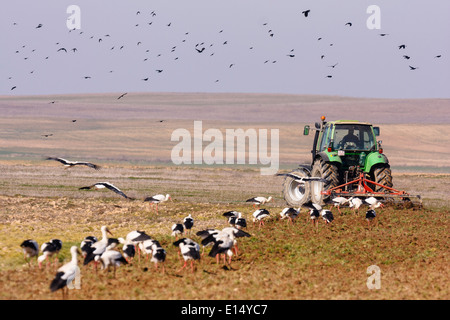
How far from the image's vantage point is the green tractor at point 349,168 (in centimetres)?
2270

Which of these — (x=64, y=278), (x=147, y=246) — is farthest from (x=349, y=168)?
(x=64, y=278)

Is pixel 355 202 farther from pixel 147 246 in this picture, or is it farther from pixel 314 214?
pixel 147 246

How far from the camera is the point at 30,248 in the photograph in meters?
15.2

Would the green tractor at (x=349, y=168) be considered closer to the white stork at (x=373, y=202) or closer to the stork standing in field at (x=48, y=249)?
the white stork at (x=373, y=202)

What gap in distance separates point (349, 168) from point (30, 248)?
11.6 meters

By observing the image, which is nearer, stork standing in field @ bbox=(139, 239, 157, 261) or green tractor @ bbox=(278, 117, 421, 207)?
stork standing in field @ bbox=(139, 239, 157, 261)

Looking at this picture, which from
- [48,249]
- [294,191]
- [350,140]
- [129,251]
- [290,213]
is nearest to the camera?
[48,249]

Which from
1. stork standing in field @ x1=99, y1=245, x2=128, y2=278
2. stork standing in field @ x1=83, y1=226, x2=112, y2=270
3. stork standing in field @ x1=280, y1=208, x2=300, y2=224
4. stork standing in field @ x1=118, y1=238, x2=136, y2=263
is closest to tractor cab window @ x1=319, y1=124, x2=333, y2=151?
stork standing in field @ x1=280, y1=208, x2=300, y2=224

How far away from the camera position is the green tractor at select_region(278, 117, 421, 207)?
22703 mm

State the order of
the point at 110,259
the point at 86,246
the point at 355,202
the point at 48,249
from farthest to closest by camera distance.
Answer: the point at 355,202 < the point at 86,246 < the point at 48,249 < the point at 110,259

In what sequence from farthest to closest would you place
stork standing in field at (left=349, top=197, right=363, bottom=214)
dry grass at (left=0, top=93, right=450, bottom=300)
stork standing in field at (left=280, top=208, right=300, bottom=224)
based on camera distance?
stork standing in field at (left=349, top=197, right=363, bottom=214)
stork standing in field at (left=280, top=208, right=300, bottom=224)
dry grass at (left=0, top=93, right=450, bottom=300)

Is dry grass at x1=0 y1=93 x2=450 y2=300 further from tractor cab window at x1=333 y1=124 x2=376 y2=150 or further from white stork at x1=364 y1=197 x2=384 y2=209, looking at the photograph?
tractor cab window at x1=333 y1=124 x2=376 y2=150

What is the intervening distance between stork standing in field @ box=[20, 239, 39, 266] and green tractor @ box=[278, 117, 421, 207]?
9.28 metres

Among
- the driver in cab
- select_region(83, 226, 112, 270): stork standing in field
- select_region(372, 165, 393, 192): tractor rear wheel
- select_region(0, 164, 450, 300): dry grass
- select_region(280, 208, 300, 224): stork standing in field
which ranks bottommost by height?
select_region(0, 164, 450, 300): dry grass
